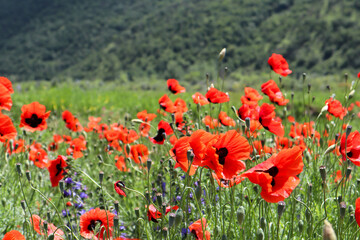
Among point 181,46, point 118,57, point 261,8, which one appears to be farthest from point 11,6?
point 261,8

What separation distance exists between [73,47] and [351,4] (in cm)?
4748

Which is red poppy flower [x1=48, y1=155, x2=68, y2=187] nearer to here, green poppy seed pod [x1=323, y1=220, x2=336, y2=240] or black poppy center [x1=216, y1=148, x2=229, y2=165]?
black poppy center [x1=216, y1=148, x2=229, y2=165]

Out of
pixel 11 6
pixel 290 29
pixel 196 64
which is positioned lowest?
pixel 196 64

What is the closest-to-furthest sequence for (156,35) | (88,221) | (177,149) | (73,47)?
(177,149)
(88,221)
(156,35)
(73,47)

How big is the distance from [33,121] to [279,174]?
1698 millimetres

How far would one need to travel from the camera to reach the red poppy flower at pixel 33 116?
7.39 ft

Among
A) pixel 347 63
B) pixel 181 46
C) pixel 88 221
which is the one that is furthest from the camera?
pixel 181 46

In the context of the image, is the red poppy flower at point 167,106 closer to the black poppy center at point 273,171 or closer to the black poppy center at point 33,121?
the black poppy center at point 33,121

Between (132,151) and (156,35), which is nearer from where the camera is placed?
(132,151)

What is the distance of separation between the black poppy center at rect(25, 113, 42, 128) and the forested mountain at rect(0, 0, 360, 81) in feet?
134

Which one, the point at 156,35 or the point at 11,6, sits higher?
the point at 11,6

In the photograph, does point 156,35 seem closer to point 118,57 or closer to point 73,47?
point 118,57

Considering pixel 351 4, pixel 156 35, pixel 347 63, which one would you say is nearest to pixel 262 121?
pixel 347 63

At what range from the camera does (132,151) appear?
2.16 m
